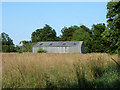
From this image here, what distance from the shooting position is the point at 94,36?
4188 cm

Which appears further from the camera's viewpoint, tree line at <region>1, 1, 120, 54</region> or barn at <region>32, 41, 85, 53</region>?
barn at <region>32, 41, 85, 53</region>

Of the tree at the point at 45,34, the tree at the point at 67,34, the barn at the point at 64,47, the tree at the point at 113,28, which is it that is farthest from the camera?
the tree at the point at 45,34

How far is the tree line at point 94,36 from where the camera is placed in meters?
16.1

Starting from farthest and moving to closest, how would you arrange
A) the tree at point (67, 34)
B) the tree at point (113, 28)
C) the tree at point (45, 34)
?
the tree at point (45, 34)
the tree at point (67, 34)
the tree at point (113, 28)

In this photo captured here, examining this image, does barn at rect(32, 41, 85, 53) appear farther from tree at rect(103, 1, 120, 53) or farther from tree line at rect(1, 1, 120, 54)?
tree at rect(103, 1, 120, 53)

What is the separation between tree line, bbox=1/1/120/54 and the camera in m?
16.1

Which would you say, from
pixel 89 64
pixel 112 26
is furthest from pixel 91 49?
pixel 89 64

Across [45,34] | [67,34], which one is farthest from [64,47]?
[45,34]

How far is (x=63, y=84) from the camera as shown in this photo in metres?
4.14

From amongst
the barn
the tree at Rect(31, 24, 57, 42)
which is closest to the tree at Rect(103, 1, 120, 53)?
the barn

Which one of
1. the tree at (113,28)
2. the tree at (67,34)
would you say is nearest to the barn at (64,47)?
the tree at (67,34)

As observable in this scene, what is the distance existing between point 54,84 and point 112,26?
1389 centimetres

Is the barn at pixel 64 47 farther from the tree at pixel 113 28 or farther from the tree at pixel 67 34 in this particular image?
the tree at pixel 113 28

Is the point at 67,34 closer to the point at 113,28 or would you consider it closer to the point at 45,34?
the point at 45,34
